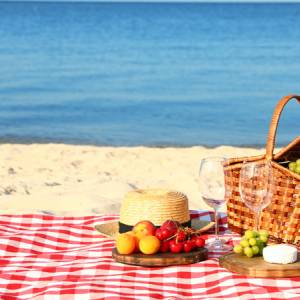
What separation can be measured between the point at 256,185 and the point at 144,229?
0.53 m

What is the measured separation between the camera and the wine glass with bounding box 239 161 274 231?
13.2 ft

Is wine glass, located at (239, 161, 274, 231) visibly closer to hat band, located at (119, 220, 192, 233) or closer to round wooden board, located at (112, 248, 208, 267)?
round wooden board, located at (112, 248, 208, 267)

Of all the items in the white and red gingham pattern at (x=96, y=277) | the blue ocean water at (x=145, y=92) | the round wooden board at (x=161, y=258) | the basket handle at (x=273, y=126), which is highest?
the blue ocean water at (x=145, y=92)

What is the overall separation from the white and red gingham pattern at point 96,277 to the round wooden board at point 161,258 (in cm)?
2

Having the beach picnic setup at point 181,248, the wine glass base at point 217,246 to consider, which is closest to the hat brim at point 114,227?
the beach picnic setup at point 181,248

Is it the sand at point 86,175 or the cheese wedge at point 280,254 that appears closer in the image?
the cheese wedge at point 280,254

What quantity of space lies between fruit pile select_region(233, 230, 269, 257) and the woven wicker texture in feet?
1.34

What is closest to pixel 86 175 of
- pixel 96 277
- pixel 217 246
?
pixel 217 246

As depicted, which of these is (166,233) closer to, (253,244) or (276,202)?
(253,244)

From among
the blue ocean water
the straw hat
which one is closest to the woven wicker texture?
the straw hat

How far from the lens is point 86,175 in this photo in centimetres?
1010

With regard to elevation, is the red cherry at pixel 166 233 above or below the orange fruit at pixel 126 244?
above

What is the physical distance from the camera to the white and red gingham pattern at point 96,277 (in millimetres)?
3770

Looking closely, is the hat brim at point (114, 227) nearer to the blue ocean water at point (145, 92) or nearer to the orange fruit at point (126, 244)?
the orange fruit at point (126, 244)
